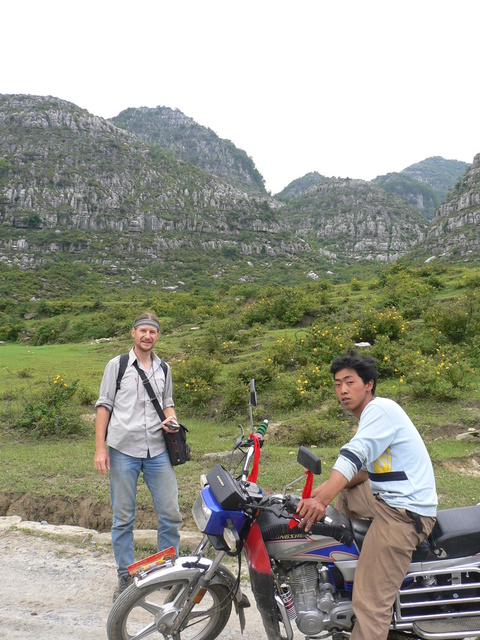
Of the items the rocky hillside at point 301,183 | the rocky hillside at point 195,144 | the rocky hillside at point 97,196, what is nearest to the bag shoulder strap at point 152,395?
the rocky hillside at point 97,196

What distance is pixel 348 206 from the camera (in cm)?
10656

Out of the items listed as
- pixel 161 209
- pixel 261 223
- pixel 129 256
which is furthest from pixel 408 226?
pixel 129 256

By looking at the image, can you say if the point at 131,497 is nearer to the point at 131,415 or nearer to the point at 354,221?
the point at 131,415

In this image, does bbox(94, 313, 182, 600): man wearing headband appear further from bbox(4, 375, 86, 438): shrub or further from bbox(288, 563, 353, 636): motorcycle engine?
bbox(4, 375, 86, 438): shrub

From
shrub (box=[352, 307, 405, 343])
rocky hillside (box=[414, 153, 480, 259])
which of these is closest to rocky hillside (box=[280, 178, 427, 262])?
rocky hillside (box=[414, 153, 480, 259])

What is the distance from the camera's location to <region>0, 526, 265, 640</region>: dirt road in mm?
3143

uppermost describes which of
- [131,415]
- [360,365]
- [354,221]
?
[354,221]

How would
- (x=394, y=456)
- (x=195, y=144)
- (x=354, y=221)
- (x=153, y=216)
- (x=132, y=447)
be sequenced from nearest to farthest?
(x=394, y=456)
(x=132, y=447)
(x=153, y=216)
(x=354, y=221)
(x=195, y=144)

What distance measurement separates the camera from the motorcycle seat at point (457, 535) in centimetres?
260

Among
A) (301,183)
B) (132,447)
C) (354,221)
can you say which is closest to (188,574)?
(132,447)

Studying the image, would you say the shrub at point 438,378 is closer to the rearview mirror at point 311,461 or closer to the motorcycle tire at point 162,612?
the motorcycle tire at point 162,612

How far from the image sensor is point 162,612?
282 centimetres

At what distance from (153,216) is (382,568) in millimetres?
82159

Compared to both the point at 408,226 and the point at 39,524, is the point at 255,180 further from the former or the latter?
the point at 39,524
